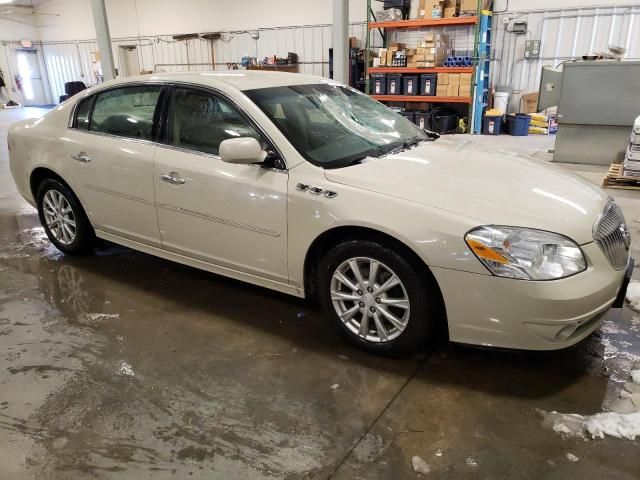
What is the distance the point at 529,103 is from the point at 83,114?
9991mm

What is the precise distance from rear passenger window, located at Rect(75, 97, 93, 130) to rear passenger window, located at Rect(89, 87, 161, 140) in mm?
Result: 57

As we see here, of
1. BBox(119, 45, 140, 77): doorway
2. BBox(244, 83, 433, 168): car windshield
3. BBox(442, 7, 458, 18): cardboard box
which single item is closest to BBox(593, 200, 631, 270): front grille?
BBox(244, 83, 433, 168): car windshield

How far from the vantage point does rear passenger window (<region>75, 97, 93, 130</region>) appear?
3572 millimetres

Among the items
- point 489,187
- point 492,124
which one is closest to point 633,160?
point 489,187

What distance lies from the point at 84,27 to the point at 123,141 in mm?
18713

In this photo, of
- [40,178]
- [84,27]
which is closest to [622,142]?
[40,178]

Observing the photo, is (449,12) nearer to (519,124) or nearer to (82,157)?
(519,124)

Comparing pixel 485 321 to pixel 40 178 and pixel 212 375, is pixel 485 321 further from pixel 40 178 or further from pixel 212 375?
pixel 40 178

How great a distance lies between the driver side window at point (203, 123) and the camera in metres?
2.85

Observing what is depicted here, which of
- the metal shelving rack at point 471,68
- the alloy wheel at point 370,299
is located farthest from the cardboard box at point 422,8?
the alloy wheel at point 370,299

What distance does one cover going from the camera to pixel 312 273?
271cm

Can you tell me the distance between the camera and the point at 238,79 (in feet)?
10.0

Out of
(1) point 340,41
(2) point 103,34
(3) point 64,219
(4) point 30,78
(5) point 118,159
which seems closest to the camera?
(5) point 118,159

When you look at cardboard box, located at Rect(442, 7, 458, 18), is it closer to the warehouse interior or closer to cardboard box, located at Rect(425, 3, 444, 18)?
cardboard box, located at Rect(425, 3, 444, 18)
